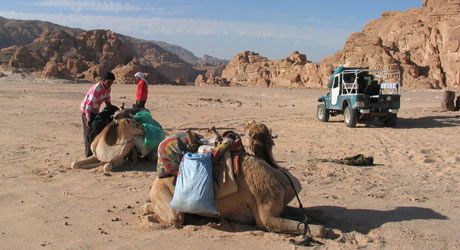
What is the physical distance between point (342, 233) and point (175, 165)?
73.6 inches

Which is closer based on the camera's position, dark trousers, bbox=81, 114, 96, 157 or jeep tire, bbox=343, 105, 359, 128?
dark trousers, bbox=81, 114, 96, 157

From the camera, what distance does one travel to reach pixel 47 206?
696 centimetres

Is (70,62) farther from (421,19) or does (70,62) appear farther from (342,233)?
(342,233)

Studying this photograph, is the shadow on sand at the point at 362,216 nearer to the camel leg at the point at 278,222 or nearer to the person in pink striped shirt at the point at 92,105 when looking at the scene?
the camel leg at the point at 278,222

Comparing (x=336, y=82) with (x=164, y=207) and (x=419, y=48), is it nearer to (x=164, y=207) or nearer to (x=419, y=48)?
(x=164, y=207)

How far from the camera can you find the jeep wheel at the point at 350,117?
1730 centimetres

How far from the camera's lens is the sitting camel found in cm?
548

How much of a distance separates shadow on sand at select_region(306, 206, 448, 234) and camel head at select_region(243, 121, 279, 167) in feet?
3.17

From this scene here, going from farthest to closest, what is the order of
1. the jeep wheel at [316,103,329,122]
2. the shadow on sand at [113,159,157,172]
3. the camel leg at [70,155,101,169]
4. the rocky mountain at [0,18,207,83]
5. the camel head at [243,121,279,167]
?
the rocky mountain at [0,18,207,83]
the jeep wheel at [316,103,329,122]
the camel leg at [70,155,101,169]
the shadow on sand at [113,159,157,172]
the camel head at [243,121,279,167]

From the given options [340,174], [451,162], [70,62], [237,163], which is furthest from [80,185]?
[70,62]

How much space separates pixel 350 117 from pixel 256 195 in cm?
1255

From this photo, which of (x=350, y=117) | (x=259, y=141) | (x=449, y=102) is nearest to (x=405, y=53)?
(x=449, y=102)

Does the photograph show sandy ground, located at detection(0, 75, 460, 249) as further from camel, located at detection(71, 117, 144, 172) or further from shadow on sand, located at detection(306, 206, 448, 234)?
camel, located at detection(71, 117, 144, 172)

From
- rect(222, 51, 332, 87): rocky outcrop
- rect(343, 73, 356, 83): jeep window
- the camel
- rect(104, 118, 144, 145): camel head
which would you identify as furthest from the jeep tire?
rect(222, 51, 332, 87): rocky outcrop
